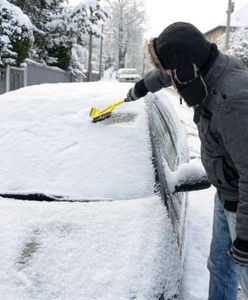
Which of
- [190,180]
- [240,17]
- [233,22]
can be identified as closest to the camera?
[190,180]

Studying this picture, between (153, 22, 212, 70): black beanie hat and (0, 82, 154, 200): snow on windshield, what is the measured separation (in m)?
0.80

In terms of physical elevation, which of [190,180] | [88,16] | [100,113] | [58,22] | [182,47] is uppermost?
[88,16]

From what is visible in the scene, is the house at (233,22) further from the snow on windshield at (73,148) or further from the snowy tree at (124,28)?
the snow on windshield at (73,148)

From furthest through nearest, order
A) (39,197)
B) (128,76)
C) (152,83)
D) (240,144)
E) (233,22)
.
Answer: (233,22), (128,76), (152,83), (39,197), (240,144)

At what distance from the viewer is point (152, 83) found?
2865 mm

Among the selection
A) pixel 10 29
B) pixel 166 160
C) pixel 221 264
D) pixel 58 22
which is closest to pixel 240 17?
pixel 58 22

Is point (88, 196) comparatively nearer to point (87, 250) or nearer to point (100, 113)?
point (87, 250)

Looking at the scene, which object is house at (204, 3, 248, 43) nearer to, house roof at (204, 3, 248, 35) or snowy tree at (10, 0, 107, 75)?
house roof at (204, 3, 248, 35)

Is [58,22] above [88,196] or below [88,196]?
above

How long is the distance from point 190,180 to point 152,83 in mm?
740

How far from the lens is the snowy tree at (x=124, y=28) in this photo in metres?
55.7

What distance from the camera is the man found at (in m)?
1.76

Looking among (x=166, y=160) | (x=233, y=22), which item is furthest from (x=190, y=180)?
(x=233, y=22)

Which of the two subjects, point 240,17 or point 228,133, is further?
point 240,17
